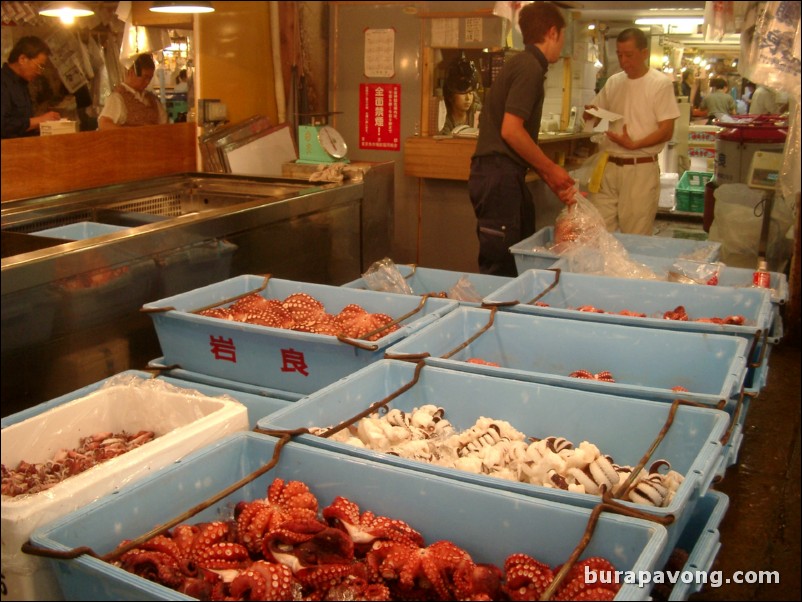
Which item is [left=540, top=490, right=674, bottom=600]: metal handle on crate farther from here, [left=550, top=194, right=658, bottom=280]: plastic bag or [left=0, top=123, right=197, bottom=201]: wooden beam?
[left=0, top=123, right=197, bottom=201]: wooden beam

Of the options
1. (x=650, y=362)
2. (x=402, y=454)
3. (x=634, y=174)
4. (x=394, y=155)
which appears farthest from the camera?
(x=394, y=155)

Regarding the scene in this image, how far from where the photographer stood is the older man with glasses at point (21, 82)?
11.0 ft

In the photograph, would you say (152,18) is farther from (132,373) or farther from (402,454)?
(402,454)

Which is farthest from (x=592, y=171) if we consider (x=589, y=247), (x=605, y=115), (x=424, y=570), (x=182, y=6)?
(x=424, y=570)

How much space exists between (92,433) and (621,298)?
6.56ft

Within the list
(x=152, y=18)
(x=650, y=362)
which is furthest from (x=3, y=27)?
(x=650, y=362)

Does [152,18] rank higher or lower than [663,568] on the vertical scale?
higher

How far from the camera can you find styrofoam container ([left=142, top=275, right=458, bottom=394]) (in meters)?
2.33

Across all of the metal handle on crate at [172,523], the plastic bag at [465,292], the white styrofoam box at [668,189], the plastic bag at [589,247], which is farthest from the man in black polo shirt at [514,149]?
the white styrofoam box at [668,189]

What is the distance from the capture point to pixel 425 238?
6.10 meters

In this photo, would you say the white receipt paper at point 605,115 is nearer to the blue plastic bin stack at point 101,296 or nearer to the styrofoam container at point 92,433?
the blue plastic bin stack at point 101,296

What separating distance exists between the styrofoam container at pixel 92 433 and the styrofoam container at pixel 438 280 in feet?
4.32

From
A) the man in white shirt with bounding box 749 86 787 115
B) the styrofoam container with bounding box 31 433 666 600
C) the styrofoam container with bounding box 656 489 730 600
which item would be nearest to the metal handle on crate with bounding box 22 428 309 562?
the styrofoam container with bounding box 31 433 666 600

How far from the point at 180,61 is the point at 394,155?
1.82m
